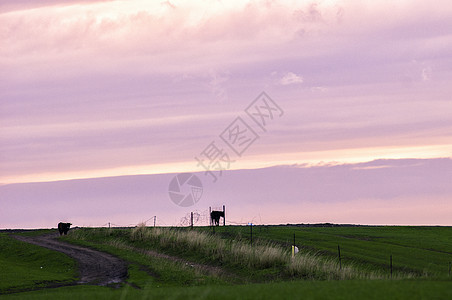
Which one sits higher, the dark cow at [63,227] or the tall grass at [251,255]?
the dark cow at [63,227]

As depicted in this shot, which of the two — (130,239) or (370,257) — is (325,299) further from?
(130,239)

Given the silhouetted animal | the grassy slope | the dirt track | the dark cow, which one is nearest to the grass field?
the grassy slope

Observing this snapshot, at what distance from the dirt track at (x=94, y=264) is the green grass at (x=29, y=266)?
2.22 feet

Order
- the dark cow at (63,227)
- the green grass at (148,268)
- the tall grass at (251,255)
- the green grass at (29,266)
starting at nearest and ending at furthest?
the green grass at (148,268), the green grass at (29,266), the tall grass at (251,255), the dark cow at (63,227)

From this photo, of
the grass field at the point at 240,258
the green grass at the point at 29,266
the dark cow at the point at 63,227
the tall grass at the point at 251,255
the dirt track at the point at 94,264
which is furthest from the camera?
the dark cow at the point at 63,227

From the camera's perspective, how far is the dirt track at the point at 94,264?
95.3 ft

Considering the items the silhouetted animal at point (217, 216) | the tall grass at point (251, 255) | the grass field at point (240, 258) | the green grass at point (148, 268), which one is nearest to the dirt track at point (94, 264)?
the green grass at point (148, 268)

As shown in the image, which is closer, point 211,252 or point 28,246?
point 211,252

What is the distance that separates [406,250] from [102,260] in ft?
66.0

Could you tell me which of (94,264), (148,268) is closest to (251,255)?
(148,268)

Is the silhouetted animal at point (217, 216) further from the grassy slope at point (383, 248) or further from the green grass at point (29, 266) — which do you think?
the green grass at point (29, 266)

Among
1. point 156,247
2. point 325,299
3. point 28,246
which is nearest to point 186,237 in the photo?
point 156,247

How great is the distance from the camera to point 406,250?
40250mm

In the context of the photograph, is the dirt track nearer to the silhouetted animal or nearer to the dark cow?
the dark cow
